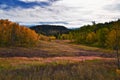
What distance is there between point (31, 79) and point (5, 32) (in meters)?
95.6

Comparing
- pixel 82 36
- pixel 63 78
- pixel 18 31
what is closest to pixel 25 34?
Result: pixel 18 31

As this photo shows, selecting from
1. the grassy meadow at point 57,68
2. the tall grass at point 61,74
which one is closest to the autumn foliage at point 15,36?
the grassy meadow at point 57,68

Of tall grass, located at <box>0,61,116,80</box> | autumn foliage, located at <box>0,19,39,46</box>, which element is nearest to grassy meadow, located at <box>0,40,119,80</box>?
tall grass, located at <box>0,61,116,80</box>

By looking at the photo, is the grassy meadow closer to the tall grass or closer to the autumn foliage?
the tall grass

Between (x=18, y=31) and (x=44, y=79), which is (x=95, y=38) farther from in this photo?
(x=44, y=79)

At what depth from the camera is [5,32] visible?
107688 millimetres

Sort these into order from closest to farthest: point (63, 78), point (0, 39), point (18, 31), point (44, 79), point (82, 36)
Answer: point (44, 79) → point (63, 78) → point (0, 39) → point (18, 31) → point (82, 36)

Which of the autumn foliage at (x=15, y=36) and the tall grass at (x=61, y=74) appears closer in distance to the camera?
the tall grass at (x=61, y=74)

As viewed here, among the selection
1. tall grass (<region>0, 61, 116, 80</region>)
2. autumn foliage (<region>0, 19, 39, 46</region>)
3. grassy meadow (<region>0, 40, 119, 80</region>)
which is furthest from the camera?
autumn foliage (<region>0, 19, 39, 46</region>)

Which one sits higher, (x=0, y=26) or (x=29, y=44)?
(x=0, y=26)

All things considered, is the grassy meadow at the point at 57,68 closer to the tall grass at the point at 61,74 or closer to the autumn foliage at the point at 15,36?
the tall grass at the point at 61,74

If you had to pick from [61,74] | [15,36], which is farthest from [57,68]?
[15,36]

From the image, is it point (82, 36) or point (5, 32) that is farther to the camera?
point (82, 36)

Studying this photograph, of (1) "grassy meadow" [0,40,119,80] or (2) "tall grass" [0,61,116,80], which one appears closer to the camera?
(2) "tall grass" [0,61,116,80]
